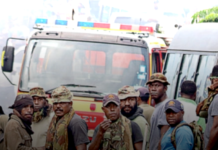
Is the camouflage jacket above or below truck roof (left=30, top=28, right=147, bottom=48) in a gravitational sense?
below

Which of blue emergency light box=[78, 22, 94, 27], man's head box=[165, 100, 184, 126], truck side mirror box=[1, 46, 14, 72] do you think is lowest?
man's head box=[165, 100, 184, 126]

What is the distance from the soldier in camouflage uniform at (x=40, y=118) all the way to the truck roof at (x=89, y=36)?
243 cm

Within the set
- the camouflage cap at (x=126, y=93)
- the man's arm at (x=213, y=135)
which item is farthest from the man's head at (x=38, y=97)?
the man's arm at (x=213, y=135)

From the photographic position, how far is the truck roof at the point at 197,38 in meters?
8.43

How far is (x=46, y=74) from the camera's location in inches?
380

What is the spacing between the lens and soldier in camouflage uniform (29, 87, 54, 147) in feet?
23.6

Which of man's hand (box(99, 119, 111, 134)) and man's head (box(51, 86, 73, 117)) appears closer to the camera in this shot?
man's hand (box(99, 119, 111, 134))

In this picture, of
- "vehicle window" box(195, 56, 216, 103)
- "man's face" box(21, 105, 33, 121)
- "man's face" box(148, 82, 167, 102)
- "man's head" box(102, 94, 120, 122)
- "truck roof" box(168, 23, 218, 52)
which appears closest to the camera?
"man's head" box(102, 94, 120, 122)

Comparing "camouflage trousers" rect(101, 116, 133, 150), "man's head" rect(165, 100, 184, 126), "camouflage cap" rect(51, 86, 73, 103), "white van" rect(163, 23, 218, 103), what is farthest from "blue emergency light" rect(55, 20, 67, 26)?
"man's head" rect(165, 100, 184, 126)

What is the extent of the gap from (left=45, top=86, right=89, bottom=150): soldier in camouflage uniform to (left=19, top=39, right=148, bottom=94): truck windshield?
3187 millimetres

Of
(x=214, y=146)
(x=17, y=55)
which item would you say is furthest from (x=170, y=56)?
(x=17, y=55)

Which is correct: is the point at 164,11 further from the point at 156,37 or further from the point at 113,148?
the point at 113,148

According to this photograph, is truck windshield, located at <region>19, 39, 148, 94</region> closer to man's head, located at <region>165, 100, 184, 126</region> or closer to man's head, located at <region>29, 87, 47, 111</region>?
man's head, located at <region>29, 87, 47, 111</region>

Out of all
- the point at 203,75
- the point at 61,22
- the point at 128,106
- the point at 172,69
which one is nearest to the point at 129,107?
the point at 128,106
